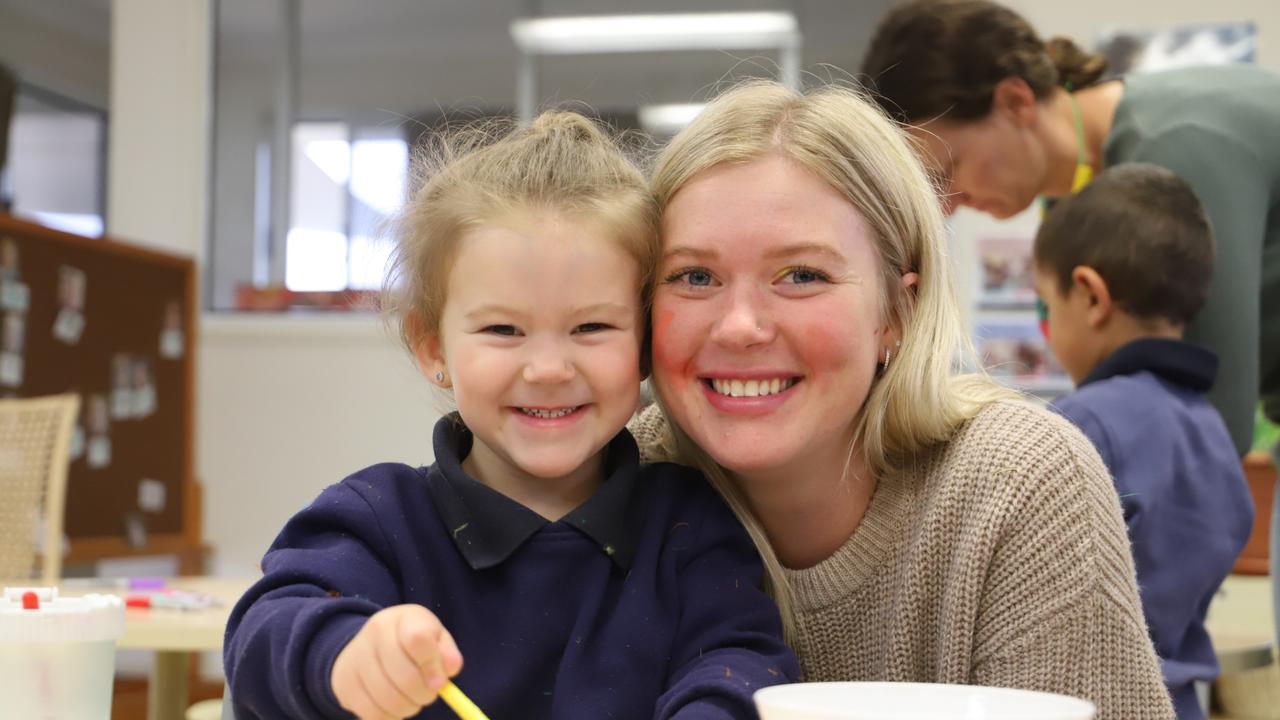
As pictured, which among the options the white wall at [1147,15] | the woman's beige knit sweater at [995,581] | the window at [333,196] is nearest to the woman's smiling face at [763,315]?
the woman's beige knit sweater at [995,581]

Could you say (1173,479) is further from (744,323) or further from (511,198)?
(511,198)

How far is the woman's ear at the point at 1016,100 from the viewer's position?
1893mm

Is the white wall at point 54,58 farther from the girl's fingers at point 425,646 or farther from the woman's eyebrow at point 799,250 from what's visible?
the girl's fingers at point 425,646

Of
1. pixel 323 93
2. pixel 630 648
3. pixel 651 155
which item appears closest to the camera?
pixel 630 648

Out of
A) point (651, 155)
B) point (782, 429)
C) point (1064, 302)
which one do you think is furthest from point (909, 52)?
point (782, 429)

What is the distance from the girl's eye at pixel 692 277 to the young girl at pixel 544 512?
0.03m

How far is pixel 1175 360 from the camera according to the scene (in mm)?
1690

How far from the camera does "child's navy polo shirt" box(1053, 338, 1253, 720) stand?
161 cm

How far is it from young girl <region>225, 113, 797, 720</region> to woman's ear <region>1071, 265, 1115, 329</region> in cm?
98

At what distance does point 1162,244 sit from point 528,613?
1185 mm

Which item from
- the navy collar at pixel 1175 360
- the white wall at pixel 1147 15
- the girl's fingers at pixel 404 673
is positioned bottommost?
the girl's fingers at pixel 404 673

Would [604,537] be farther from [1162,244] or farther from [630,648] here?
[1162,244]

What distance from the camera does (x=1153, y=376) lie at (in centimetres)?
171

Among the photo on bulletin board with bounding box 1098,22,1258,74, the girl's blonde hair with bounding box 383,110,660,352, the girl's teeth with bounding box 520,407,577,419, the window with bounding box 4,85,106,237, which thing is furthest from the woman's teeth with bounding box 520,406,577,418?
the window with bounding box 4,85,106,237
